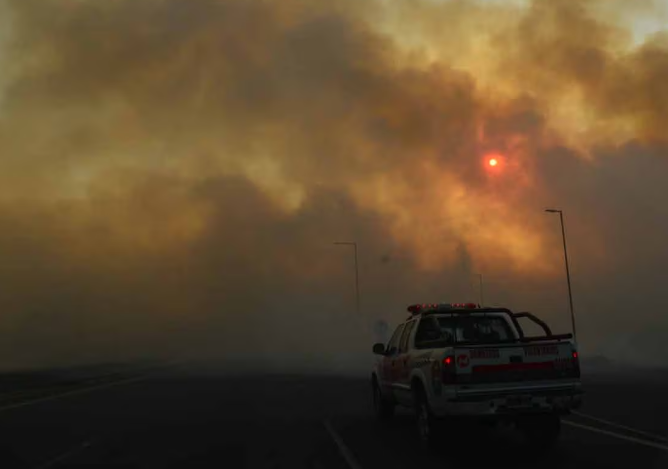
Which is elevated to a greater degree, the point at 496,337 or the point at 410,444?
the point at 496,337

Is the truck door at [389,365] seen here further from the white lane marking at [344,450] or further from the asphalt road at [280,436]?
the white lane marking at [344,450]

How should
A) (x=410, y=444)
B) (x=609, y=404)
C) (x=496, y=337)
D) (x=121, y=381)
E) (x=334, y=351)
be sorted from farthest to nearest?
1. (x=334, y=351)
2. (x=121, y=381)
3. (x=609, y=404)
4. (x=496, y=337)
5. (x=410, y=444)

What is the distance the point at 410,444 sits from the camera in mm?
9703

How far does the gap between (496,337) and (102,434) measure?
6.39m

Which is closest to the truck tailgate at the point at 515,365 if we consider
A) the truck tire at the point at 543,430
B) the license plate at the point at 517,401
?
the license plate at the point at 517,401

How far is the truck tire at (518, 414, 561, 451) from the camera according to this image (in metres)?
9.45

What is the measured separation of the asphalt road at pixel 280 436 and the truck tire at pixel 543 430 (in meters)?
0.19

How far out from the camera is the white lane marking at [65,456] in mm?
8422

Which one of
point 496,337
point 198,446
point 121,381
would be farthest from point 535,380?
point 121,381

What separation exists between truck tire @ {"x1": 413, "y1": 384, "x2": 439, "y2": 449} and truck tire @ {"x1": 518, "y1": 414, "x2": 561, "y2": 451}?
120 centimetres

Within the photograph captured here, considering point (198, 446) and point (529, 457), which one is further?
point (198, 446)

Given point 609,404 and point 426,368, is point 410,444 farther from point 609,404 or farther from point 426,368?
point 609,404

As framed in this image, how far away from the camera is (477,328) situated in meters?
11.1

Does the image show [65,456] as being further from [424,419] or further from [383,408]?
[383,408]
